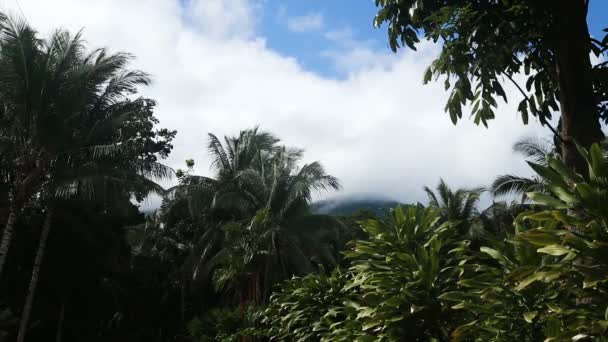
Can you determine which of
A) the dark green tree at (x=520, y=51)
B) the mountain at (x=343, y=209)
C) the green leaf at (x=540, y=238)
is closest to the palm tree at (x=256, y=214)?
the mountain at (x=343, y=209)

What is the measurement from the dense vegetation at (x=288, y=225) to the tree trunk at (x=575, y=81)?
1 centimetres

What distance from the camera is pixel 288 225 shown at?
57.0 ft

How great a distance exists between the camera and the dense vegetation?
3.79 metres

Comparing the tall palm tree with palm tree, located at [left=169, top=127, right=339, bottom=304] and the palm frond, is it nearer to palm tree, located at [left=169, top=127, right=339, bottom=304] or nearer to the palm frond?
palm tree, located at [left=169, top=127, right=339, bottom=304]

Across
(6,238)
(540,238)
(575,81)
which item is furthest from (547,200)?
(6,238)

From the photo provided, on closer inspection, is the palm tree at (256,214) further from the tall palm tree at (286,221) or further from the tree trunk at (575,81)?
the tree trunk at (575,81)

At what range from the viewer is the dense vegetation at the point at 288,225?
3794mm

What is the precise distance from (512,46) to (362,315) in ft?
8.53

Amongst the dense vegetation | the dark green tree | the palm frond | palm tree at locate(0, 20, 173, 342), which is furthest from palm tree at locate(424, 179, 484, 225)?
the dark green tree

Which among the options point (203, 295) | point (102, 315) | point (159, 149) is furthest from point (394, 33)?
point (203, 295)

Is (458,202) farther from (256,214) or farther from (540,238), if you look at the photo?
(540,238)

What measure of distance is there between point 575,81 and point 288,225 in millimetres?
13713

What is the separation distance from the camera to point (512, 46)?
4.27 meters

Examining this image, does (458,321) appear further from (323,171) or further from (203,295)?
(203,295)
